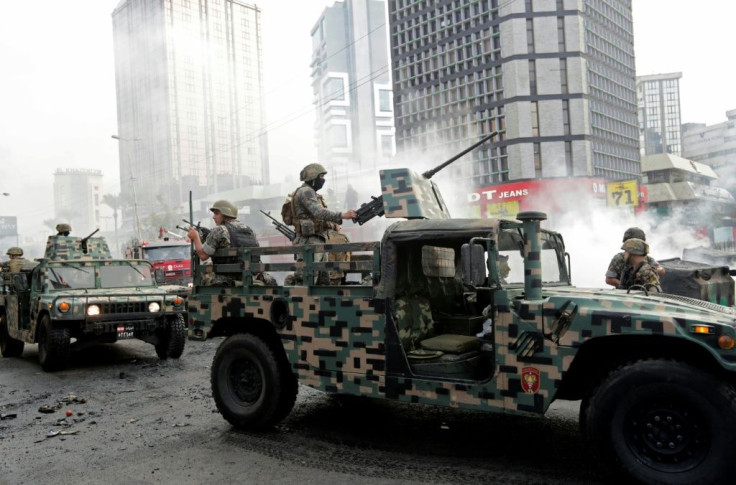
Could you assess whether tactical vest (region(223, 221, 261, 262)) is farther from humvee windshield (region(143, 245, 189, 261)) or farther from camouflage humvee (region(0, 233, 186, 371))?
humvee windshield (region(143, 245, 189, 261))

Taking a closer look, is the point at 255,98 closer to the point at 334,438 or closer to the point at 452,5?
the point at 452,5

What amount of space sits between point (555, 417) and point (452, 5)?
113 ft

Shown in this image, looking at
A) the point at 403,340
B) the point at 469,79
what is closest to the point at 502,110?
the point at 469,79

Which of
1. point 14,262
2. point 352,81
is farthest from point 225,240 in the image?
point 352,81

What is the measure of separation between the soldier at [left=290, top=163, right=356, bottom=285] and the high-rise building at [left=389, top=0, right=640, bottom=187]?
29765 millimetres

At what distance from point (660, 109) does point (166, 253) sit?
10804 cm

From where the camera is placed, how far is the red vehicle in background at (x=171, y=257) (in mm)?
19531

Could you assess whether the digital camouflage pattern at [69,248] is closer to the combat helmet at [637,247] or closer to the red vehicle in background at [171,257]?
the red vehicle in background at [171,257]

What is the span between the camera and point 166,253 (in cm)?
1995

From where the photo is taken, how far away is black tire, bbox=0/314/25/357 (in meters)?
10.6

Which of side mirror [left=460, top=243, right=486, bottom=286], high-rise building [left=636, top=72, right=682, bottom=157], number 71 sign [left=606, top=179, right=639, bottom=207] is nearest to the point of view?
side mirror [left=460, top=243, right=486, bottom=286]

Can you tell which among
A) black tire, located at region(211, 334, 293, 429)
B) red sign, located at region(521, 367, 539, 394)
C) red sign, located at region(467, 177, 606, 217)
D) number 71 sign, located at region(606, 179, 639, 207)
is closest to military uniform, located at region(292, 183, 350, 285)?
black tire, located at region(211, 334, 293, 429)

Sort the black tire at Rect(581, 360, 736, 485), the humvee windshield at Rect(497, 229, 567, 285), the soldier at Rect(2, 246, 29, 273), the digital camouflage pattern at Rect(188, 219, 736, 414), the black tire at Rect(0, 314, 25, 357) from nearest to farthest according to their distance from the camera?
the black tire at Rect(581, 360, 736, 485) < the digital camouflage pattern at Rect(188, 219, 736, 414) < the humvee windshield at Rect(497, 229, 567, 285) < the black tire at Rect(0, 314, 25, 357) < the soldier at Rect(2, 246, 29, 273)

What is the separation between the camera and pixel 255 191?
76000 millimetres
